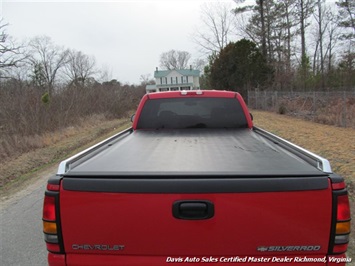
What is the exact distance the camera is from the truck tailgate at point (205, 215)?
1.88 meters

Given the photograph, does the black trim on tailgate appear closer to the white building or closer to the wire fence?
the wire fence

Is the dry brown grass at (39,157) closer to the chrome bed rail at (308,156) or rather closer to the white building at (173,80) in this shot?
the chrome bed rail at (308,156)

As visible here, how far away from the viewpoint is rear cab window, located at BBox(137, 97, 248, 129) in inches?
189

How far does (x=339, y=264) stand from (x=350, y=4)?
124 ft

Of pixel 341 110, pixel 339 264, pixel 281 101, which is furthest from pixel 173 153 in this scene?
pixel 281 101

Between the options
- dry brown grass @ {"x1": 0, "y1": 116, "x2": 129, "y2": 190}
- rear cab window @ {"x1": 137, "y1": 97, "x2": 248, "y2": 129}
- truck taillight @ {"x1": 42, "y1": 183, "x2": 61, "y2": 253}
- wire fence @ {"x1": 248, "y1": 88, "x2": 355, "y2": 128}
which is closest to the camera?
truck taillight @ {"x1": 42, "y1": 183, "x2": 61, "y2": 253}

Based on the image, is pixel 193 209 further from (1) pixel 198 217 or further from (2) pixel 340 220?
(2) pixel 340 220

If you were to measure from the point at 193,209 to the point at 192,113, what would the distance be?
3.10 metres

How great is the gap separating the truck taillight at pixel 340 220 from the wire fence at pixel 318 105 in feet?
49.5

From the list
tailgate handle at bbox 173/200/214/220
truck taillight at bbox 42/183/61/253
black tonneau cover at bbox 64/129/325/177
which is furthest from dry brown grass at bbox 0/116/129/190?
tailgate handle at bbox 173/200/214/220

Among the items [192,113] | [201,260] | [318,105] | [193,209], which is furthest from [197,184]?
[318,105]

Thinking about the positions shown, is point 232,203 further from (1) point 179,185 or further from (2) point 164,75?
(2) point 164,75

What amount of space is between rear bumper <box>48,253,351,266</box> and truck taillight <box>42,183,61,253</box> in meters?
0.15

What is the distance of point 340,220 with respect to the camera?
6.30 feet
